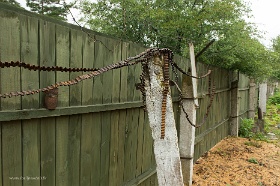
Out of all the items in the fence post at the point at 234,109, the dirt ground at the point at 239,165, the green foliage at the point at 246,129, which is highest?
the fence post at the point at 234,109

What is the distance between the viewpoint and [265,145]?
7.43 meters

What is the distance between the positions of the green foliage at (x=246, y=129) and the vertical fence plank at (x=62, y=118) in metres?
7.58

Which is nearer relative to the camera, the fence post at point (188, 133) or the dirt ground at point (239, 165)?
the fence post at point (188, 133)

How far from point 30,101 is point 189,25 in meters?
4.19

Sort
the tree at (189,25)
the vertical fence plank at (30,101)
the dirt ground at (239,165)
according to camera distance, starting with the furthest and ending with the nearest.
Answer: the tree at (189,25) → the dirt ground at (239,165) → the vertical fence plank at (30,101)

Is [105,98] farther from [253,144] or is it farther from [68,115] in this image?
[253,144]

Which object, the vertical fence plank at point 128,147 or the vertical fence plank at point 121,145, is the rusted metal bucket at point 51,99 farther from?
the vertical fence plank at point 128,147

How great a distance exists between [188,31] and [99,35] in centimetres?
357

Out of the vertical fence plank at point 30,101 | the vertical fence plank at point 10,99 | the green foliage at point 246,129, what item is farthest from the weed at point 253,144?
the vertical fence plank at point 10,99

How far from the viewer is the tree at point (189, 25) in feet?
17.6

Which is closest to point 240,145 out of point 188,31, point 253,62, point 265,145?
point 265,145

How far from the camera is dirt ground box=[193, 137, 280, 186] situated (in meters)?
4.82

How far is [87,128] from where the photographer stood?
7.45 feet

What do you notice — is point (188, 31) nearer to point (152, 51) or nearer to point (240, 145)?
point (240, 145)
